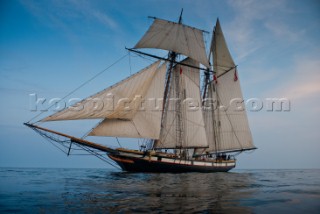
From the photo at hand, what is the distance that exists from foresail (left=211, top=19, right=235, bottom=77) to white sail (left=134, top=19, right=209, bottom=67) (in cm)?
487

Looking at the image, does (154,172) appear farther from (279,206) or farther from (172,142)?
(279,206)

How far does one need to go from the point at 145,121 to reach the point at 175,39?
16.9m

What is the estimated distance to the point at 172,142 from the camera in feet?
124

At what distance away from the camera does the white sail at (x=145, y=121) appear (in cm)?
2900

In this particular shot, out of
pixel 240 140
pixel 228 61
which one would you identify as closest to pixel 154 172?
pixel 240 140

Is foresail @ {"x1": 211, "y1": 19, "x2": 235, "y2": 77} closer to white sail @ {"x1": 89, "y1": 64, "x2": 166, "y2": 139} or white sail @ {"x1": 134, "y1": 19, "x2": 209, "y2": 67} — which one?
white sail @ {"x1": 134, "y1": 19, "x2": 209, "y2": 67}

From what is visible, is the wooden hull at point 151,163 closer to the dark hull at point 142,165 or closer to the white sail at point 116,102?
the dark hull at point 142,165

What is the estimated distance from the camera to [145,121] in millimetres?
32375

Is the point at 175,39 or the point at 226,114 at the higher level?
the point at 175,39

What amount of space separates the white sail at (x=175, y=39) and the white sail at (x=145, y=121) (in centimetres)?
505

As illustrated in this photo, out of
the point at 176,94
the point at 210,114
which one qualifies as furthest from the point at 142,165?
the point at 210,114

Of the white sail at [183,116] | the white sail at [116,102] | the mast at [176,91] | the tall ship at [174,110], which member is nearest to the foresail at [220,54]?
the tall ship at [174,110]

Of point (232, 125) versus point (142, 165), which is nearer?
point (142, 165)

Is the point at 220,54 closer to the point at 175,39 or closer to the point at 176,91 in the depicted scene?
the point at 175,39
